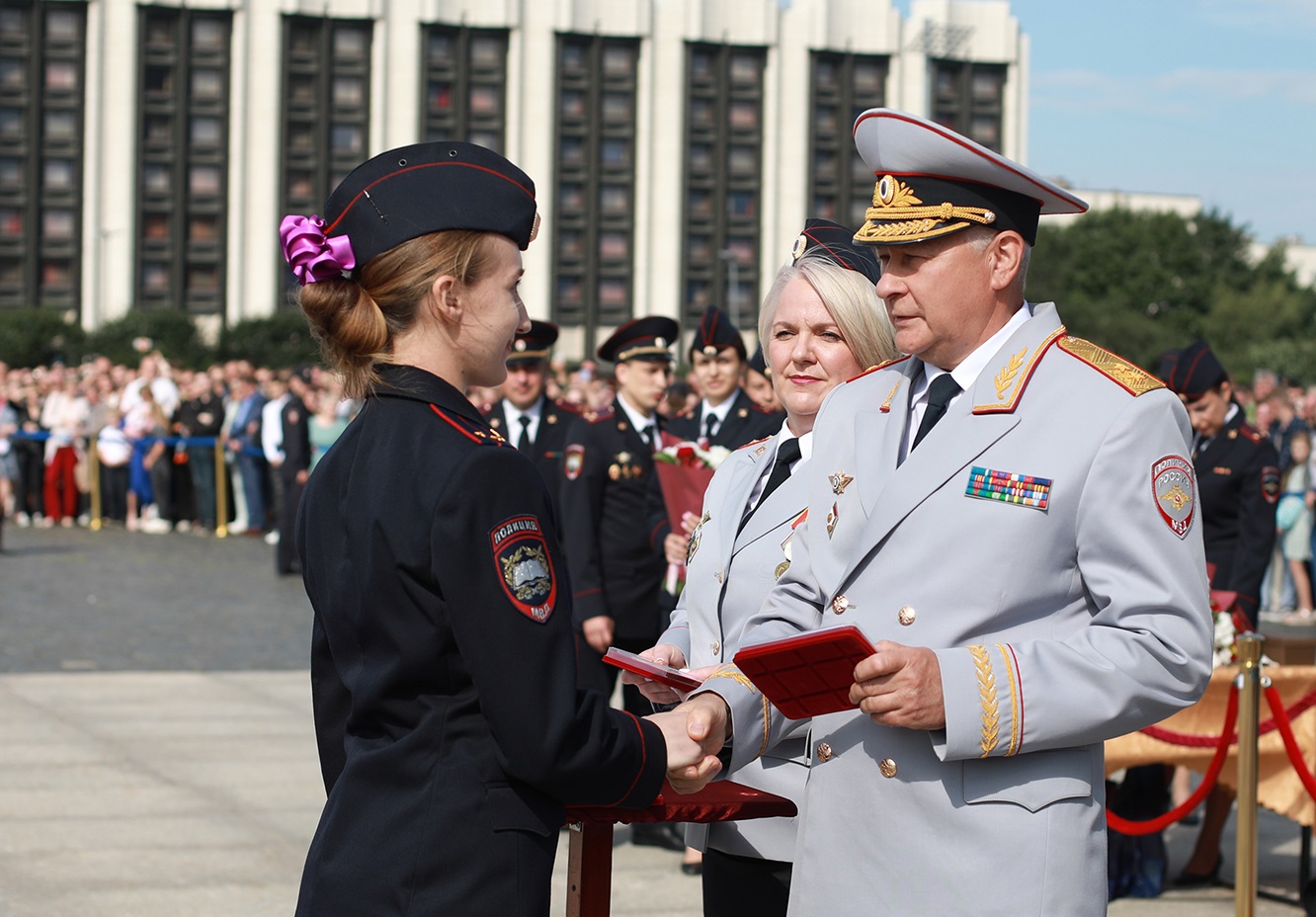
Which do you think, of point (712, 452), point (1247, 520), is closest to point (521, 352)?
point (712, 452)

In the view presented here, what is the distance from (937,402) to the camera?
297 centimetres

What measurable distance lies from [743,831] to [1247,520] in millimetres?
4733

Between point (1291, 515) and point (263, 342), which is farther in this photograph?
point (263, 342)

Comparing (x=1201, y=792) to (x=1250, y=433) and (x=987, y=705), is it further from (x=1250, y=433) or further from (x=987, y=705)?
(x=987, y=705)

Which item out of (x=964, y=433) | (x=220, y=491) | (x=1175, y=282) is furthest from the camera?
(x=1175, y=282)

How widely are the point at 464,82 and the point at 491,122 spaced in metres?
2.35

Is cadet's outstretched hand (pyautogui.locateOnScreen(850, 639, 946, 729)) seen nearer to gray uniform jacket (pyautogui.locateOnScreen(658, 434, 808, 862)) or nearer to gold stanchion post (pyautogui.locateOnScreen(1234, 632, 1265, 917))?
gray uniform jacket (pyautogui.locateOnScreen(658, 434, 808, 862))

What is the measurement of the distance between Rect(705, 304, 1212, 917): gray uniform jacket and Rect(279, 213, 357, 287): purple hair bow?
992 millimetres

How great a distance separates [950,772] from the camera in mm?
2727

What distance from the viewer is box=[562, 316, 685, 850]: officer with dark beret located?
732cm

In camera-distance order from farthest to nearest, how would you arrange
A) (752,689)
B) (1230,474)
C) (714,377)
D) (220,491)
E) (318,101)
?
(318,101) → (220,491) → (714,377) → (1230,474) → (752,689)

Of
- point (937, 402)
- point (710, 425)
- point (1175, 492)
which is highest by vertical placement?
point (937, 402)

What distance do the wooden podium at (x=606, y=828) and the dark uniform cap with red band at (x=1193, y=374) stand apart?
200 inches

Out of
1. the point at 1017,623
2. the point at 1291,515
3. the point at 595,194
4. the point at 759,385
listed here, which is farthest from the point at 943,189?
the point at 595,194
